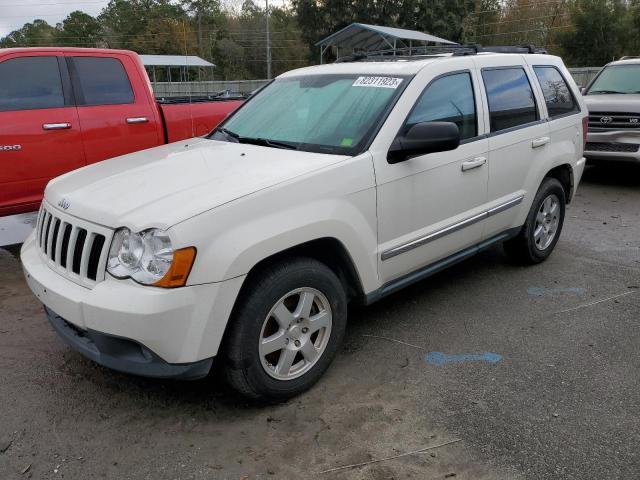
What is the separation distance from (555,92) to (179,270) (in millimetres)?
3838

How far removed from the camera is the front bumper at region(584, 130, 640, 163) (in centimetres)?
817

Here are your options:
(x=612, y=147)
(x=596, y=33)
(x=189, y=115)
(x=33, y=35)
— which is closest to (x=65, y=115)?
(x=189, y=115)

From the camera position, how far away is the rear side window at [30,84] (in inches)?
198

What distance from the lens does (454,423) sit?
2.88 meters

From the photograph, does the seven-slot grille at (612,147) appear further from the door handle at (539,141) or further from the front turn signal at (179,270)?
the front turn signal at (179,270)

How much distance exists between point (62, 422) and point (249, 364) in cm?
103

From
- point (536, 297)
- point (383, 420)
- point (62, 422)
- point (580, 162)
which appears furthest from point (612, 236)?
point (62, 422)

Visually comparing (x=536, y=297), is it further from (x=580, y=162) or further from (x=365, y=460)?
(x=365, y=460)

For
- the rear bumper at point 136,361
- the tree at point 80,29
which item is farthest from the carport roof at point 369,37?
the tree at point 80,29

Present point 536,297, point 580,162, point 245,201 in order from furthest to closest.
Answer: point 580,162 → point 536,297 → point 245,201

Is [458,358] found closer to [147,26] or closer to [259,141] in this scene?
[259,141]

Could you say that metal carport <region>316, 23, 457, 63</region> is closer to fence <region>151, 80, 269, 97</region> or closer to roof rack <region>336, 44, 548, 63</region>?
fence <region>151, 80, 269, 97</region>

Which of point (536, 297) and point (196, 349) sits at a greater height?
point (196, 349)

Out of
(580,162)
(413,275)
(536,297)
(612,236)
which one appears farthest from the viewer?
(612,236)
